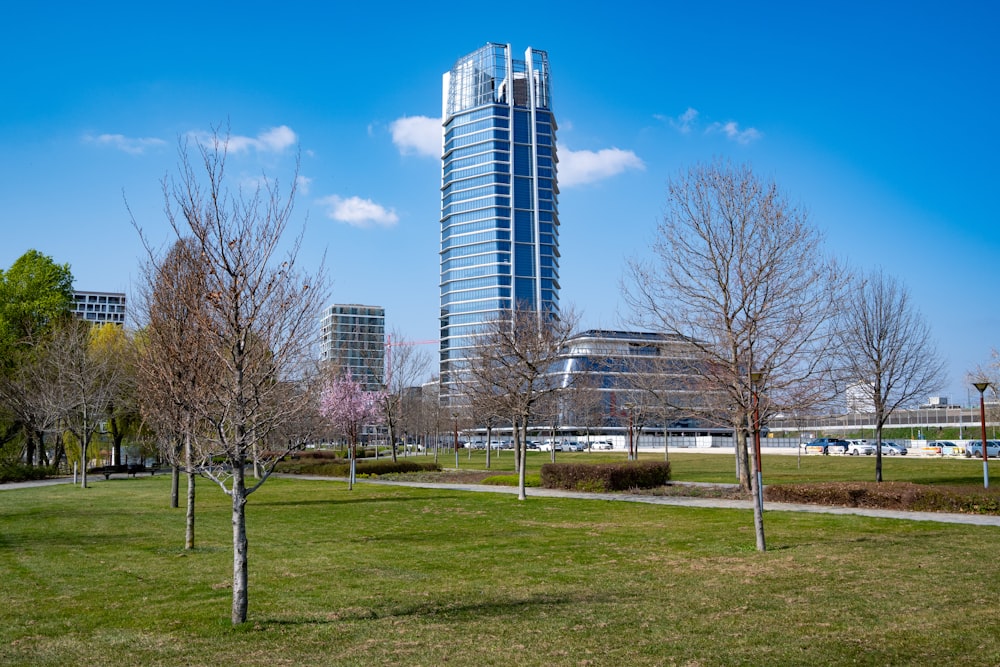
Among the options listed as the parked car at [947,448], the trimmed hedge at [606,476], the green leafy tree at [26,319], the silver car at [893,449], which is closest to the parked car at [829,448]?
the silver car at [893,449]

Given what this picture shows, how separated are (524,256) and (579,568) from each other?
164 meters

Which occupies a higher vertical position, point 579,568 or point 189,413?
point 189,413

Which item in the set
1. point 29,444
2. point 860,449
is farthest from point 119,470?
point 860,449

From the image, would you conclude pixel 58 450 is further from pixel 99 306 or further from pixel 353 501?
pixel 99 306

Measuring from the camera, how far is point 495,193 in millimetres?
175500

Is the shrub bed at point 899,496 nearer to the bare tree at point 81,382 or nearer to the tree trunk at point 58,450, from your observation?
the bare tree at point 81,382

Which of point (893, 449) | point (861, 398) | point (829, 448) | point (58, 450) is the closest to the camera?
point (861, 398)

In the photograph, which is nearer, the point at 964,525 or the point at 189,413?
the point at 189,413

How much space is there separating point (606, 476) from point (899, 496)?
10.3 meters

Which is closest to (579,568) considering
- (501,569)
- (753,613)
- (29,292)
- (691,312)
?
(501,569)

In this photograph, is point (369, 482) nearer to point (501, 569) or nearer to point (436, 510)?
point (436, 510)

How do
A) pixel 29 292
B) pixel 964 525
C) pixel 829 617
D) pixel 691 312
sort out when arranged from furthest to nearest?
pixel 29 292, pixel 691 312, pixel 964 525, pixel 829 617

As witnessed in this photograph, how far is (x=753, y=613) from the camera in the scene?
856cm

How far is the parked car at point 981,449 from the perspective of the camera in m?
54.8
